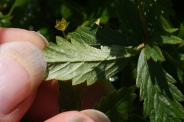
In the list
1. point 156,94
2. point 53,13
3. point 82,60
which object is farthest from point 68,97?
point 53,13

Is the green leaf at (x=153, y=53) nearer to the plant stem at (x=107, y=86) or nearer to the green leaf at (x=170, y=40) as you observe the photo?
the green leaf at (x=170, y=40)

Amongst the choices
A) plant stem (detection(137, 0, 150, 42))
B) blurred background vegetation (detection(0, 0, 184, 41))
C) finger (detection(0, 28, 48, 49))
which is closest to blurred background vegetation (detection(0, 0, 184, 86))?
blurred background vegetation (detection(0, 0, 184, 41))

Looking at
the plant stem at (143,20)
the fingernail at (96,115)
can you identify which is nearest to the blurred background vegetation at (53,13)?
the plant stem at (143,20)

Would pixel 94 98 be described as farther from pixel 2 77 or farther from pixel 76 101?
pixel 2 77

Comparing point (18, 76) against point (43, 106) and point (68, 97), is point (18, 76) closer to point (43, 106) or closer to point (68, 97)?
point (68, 97)

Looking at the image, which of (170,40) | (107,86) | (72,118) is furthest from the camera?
(107,86)

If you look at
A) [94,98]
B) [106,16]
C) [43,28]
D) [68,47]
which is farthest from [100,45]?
[43,28]
